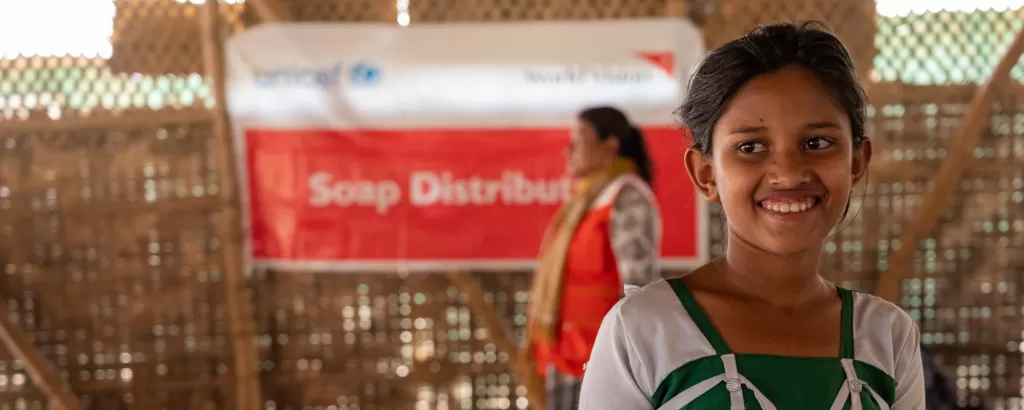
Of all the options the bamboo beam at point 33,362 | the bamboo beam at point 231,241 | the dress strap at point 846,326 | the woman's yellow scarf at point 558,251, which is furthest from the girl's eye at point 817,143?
the bamboo beam at point 33,362

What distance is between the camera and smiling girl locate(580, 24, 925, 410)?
898 mm

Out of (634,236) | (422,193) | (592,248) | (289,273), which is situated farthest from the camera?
(289,273)

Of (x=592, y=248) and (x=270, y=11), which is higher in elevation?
(x=270, y=11)

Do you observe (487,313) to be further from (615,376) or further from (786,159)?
(786,159)

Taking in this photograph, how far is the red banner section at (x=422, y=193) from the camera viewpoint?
3250mm

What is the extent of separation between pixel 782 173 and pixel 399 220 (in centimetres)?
256

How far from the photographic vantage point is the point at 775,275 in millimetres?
990

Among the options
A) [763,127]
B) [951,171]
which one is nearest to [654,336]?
[763,127]

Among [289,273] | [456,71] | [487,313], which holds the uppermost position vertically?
[456,71]

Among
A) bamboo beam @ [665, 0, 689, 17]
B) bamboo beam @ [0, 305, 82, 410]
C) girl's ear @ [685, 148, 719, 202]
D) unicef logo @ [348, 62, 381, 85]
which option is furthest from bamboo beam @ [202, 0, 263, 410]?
girl's ear @ [685, 148, 719, 202]

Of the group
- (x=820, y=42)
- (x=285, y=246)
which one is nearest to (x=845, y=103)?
(x=820, y=42)

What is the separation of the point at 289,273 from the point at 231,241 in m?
0.30

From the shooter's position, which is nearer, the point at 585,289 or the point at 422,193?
the point at 585,289

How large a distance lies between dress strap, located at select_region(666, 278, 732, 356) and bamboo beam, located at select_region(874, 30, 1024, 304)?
277 cm
